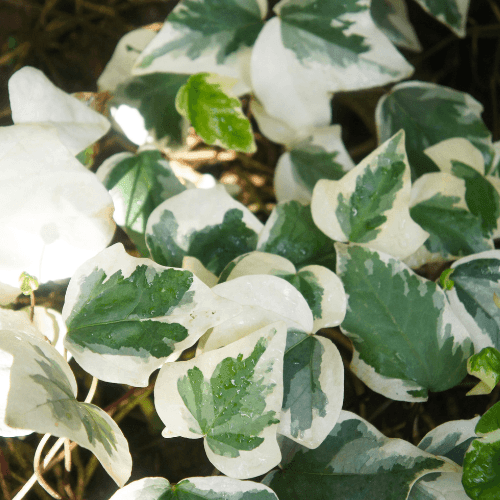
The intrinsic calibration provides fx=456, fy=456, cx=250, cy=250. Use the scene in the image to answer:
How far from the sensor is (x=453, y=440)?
1.68 ft

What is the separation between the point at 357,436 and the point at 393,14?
0.67 metres

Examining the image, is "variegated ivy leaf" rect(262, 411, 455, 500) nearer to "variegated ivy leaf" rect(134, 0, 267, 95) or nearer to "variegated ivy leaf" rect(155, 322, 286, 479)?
"variegated ivy leaf" rect(155, 322, 286, 479)

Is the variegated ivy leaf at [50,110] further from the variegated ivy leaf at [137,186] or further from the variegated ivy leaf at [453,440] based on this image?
the variegated ivy leaf at [453,440]

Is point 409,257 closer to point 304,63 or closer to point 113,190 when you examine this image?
point 304,63

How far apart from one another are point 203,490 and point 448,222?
45cm

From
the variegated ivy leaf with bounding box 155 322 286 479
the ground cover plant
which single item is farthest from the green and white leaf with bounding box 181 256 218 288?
the variegated ivy leaf with bounding box 155 322 286 479

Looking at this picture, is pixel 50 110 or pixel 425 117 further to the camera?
pixel 425 117

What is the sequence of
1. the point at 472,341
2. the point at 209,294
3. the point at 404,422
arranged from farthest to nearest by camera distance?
the point at 404,422
the point at 472,341
the point at 209,294

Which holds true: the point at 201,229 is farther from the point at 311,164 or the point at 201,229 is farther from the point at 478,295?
the point at 478,295

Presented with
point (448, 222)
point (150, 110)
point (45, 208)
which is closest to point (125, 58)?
point (150, 110)

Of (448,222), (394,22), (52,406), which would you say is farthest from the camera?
(394,22)

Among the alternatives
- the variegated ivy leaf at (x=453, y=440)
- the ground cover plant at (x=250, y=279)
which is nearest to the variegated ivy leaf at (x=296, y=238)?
the ground cover plant at (x=250, y=279)

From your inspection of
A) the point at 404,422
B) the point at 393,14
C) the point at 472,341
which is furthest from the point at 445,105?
the point at 404,422

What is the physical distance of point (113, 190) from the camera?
60 centimetres
